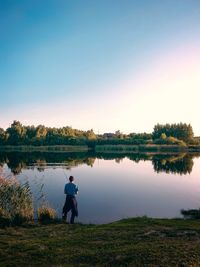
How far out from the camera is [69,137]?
156 meters

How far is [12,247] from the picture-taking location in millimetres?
10773

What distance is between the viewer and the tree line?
144125 mm

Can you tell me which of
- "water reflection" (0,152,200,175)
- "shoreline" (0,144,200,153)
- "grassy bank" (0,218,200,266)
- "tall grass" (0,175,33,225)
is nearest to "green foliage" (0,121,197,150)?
"shoreline" (0,144,200,153)

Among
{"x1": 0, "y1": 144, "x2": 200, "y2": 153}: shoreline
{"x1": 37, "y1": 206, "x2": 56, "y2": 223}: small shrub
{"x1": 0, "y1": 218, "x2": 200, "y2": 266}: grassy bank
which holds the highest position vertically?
{"x1": 0, "y1": 144, "x2": 200, "y2": 153}: shoreline

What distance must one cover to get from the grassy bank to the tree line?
126688 millimetres

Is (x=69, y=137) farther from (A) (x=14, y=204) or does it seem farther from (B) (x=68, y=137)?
(A) (x=14, y=204)

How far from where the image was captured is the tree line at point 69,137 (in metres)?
144

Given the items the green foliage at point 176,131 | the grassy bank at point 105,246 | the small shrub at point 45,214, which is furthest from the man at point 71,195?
the green foliage at point 176,131

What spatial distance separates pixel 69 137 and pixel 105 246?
5741 inches

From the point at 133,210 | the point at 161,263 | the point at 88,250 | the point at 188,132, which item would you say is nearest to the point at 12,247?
the point at 88,250

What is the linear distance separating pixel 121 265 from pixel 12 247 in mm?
3951

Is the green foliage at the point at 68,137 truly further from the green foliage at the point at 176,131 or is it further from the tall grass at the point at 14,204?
the tall grass at the point at 14,204

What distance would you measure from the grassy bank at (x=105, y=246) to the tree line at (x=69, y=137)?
12669 cm

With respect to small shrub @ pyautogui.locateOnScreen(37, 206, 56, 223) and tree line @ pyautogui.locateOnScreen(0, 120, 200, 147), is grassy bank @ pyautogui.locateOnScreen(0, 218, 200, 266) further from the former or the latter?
tree line @ pyautogui.locateOnScreen(0, 120, 200, 147)
